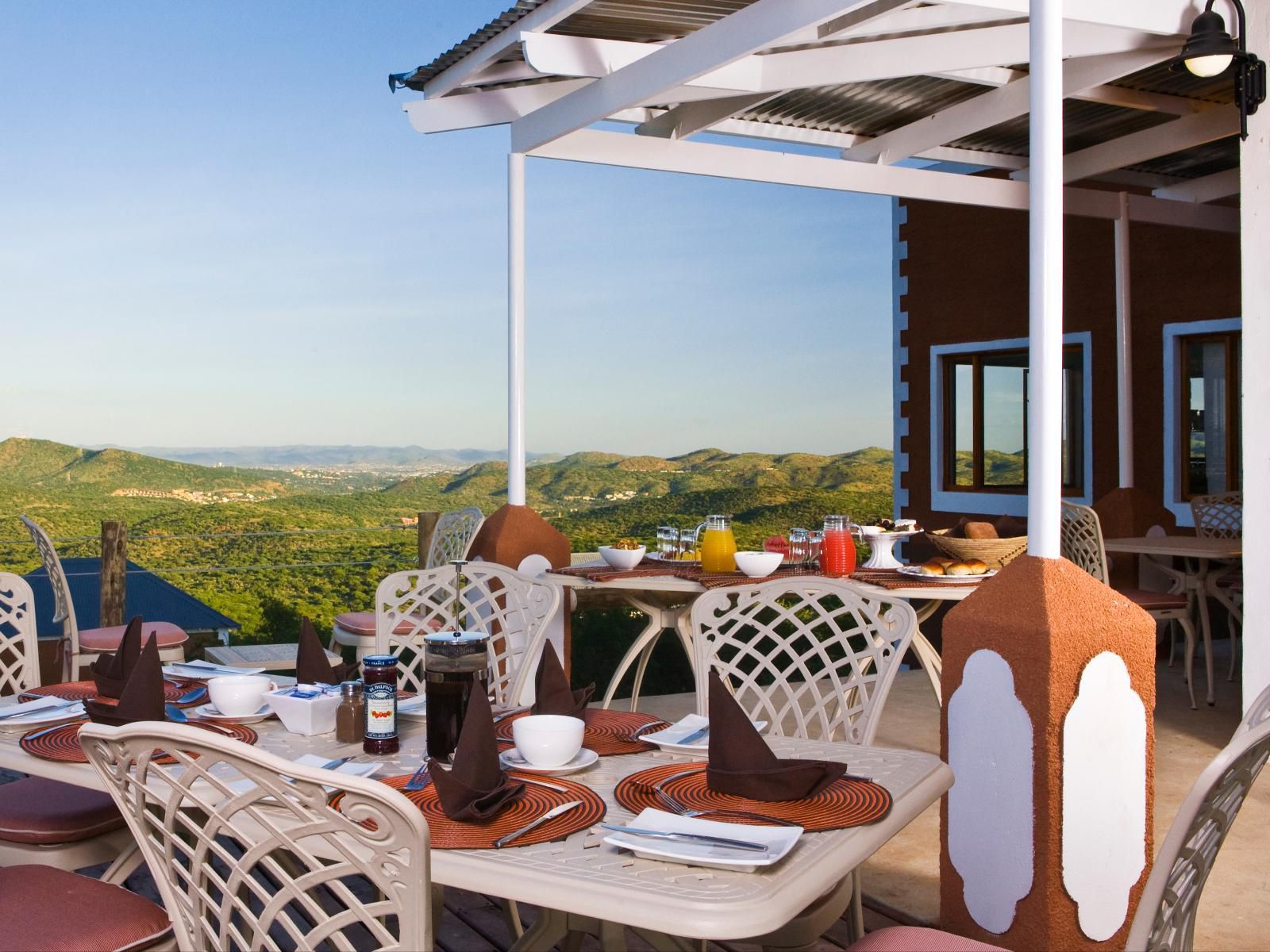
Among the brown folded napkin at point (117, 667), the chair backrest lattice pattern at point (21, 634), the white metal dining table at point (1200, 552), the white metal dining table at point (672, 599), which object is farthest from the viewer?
the white metal dining table at point (1200, 552)

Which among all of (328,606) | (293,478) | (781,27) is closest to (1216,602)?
(781,27)

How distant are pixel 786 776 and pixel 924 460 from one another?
7909 millimetres

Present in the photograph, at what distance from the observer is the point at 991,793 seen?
2.65m

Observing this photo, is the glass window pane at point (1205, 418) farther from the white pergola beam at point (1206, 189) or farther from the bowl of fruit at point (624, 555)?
the bowl of fruit at point (624, 555)

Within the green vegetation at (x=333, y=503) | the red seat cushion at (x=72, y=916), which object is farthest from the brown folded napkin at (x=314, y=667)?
the green vegetation at (x=333, y=503)

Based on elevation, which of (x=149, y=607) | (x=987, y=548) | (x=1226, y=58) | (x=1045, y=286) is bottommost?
(x=149, y=607)

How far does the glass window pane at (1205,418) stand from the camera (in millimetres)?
7773

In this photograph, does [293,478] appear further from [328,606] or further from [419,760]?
[419,760]

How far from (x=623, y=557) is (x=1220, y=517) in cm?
361

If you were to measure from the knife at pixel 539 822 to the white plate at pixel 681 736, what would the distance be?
33 centimetres

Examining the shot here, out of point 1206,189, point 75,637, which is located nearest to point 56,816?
point 75,637

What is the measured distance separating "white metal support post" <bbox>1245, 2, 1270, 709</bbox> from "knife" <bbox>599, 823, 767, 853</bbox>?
313 cm

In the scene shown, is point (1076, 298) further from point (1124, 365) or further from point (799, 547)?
point (799, 547)

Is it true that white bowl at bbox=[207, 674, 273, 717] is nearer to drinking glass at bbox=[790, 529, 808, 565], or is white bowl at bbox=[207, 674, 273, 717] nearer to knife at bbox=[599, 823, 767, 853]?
knife at bbox=[599, 823, 767, 853]
